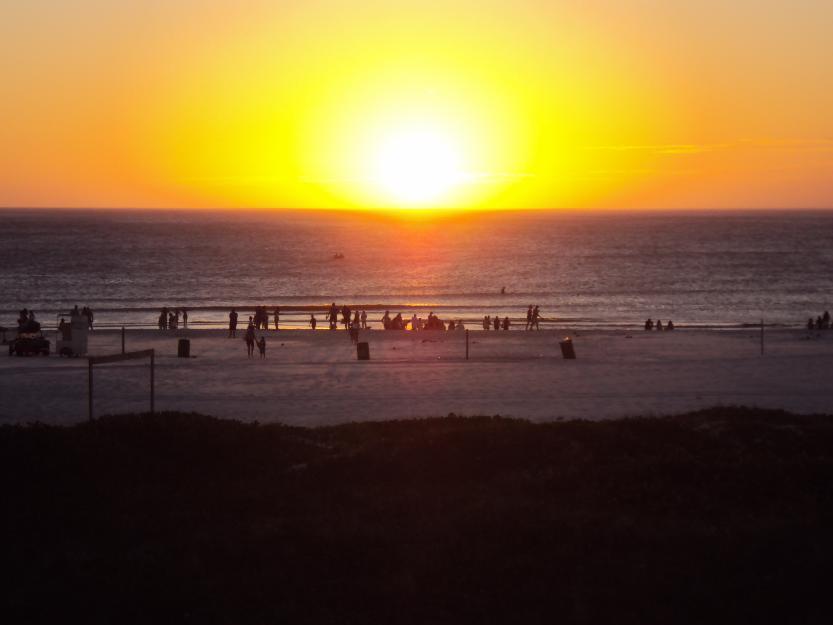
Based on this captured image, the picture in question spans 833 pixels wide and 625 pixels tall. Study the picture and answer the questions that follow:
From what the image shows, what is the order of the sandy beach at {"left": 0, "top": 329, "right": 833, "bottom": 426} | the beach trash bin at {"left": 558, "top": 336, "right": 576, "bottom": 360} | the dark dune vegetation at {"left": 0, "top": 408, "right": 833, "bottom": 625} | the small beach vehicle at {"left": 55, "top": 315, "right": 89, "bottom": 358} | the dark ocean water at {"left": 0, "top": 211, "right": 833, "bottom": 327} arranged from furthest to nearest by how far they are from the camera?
the dark ocean water at {"left": 0, "top": 211, "right": 833, "bottom": 327} < the beach trash bin at {"left": 558, "top": 336, "right": 576, "bottom": 360} < the small beach vehicle at {"left": 55, "top": 315, "right": 89, "bottom": 358} < the sandy beach at {"left": 0, "top": 329, "right": 833, "bottom": 426} < the dark dune vegetation at {"left": 0, "top": 408, "right": 833, "bottom": 625}

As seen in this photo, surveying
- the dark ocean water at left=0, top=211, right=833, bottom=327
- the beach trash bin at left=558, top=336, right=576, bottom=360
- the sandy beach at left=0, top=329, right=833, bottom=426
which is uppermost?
the dark ocean water at left=0, top=211, right=833, bottom=327

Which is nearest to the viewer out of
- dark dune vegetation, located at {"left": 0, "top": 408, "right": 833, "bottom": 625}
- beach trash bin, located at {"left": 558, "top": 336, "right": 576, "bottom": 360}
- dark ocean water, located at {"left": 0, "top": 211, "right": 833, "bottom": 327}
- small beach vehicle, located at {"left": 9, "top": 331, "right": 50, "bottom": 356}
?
dark dune vegetation, located at {"left": 0, "top": 408, "right": 833, "bottom": 625}

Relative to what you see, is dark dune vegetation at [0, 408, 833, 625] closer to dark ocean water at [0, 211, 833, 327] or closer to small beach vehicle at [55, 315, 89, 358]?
small beach vehicle at [55, 315, 89, 358]

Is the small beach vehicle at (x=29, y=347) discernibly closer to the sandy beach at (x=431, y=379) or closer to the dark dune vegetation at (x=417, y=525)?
the sandy beach at (x=431, y=379)

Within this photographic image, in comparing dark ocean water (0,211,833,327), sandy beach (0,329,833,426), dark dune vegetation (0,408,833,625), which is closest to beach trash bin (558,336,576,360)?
sandy beach (0,329,833,426)

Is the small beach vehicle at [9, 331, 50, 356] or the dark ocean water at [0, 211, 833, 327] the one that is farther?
the dark ocean water at [0, 211, 833, 327]
